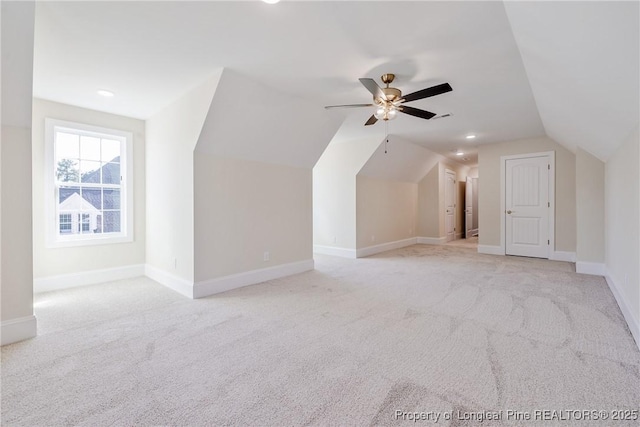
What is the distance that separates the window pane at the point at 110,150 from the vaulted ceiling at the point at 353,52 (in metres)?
0.62

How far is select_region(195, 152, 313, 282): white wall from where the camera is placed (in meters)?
3.50

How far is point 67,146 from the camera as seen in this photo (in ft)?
12.7

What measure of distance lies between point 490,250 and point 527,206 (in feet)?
3.97

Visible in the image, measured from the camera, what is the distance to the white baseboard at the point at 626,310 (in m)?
2.28

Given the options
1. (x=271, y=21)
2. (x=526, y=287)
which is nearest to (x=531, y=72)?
(x=271, y=21)

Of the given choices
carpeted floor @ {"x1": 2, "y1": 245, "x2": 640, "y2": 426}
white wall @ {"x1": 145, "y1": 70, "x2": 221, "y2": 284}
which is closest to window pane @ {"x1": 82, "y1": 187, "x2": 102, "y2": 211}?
white wall @ {"x1": 145, "y1": 70, "x2": 221, "y2": 284}

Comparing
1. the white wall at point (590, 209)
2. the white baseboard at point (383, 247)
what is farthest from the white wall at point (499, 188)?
the white baseboard at point (383, 247)

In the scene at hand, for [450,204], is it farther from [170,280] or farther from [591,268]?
[170,280]

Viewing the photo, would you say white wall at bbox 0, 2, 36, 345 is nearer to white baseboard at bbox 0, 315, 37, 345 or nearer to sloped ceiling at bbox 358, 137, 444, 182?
white baseboard at bbox 0, 315, 37, 345

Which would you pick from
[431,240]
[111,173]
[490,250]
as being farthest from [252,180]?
[431,240]

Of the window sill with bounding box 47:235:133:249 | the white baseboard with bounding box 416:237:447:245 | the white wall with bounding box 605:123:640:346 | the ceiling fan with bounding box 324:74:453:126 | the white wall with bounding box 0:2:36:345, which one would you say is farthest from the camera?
the white baseboard with bounding box 416:237:447:245

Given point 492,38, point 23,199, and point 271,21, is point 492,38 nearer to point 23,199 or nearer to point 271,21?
point 271,21

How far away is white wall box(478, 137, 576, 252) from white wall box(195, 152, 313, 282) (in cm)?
436

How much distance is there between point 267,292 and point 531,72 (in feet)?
12.1
